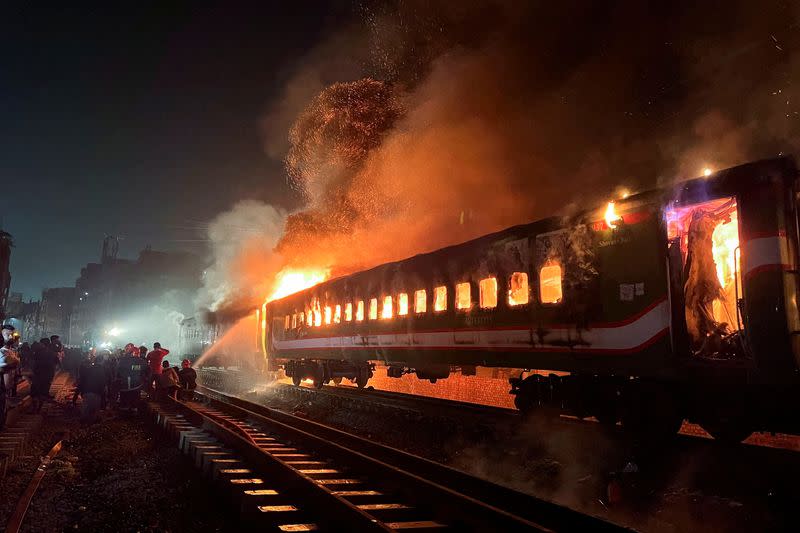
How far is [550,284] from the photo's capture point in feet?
29.6

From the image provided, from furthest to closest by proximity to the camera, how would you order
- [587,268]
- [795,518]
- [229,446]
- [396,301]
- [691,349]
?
[396,301] → [229,446] → [587,268] → [691,349] → [795,518]

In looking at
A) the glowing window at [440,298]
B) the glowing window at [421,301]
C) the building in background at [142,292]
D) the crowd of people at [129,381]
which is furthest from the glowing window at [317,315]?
the building in background at [142,292]

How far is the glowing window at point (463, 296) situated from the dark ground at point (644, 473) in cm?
238

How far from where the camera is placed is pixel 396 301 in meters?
Result: 13.9

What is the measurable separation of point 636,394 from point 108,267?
102017 millimetres

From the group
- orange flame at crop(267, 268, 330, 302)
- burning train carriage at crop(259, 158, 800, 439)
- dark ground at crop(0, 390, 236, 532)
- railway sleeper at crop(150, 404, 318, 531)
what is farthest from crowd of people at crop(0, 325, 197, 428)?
orange flame at crop(267, 268, 330, 302)

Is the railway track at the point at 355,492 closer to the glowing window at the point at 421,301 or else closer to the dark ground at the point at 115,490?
the dark ground at the point at 115,490

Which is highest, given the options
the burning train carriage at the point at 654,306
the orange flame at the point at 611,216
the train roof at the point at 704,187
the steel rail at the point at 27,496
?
the train roof at the point at 704,187

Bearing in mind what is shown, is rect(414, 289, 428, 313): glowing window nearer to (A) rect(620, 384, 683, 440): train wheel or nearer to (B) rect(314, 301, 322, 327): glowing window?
(A) rect(620, 384, 683, 440): train wheel

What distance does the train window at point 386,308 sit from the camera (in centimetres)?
1421

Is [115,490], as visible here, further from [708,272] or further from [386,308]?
[708,272]

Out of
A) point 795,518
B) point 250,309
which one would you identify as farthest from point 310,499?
→ point 250,309

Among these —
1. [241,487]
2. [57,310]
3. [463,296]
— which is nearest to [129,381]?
[463,296]

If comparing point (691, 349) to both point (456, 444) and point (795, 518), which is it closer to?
point (795, 518)
